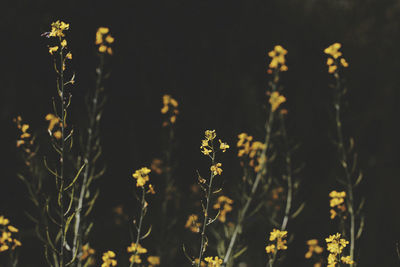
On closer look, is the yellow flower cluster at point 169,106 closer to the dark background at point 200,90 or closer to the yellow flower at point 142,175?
the yellow flower at point 142,175

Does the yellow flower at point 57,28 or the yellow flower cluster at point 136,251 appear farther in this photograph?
the yellow flower cluster at point 136,251

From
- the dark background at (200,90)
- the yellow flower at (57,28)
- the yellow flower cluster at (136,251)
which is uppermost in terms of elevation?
the dark background at (200,90)

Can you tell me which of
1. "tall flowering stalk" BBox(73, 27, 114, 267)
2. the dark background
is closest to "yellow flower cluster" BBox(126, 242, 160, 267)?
"tall flowering stalk" BBox(73, 27, 114, 267)

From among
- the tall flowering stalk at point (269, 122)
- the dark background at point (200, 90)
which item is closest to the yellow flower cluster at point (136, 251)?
the tall flowering stalk at point (269, 122)

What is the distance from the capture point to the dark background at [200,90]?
5485mm

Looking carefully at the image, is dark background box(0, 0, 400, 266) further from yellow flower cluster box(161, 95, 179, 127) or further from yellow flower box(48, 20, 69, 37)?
yellow flower box(48, 20, 69, 37)

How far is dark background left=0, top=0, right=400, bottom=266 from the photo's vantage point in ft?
18.0

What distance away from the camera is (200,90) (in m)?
7.18

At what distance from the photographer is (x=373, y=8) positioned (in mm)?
10789

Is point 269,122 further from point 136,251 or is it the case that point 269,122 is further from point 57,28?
point 57,28

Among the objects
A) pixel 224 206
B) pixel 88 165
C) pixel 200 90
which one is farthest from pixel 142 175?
pixel 200 90

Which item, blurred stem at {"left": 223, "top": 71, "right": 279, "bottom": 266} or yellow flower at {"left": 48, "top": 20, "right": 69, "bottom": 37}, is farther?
blurred stem at {"left": 223, "top": 71, "right": 279, "bottom": 266}

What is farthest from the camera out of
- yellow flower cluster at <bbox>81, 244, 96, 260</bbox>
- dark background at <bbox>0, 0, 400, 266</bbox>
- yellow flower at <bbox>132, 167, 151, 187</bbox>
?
dark background at <bbox>0, 0, 400, 266</bbox>

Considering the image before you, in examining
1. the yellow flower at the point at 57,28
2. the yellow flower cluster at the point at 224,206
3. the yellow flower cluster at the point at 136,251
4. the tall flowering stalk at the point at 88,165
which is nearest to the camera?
the yellow flower at the point at 57,28
